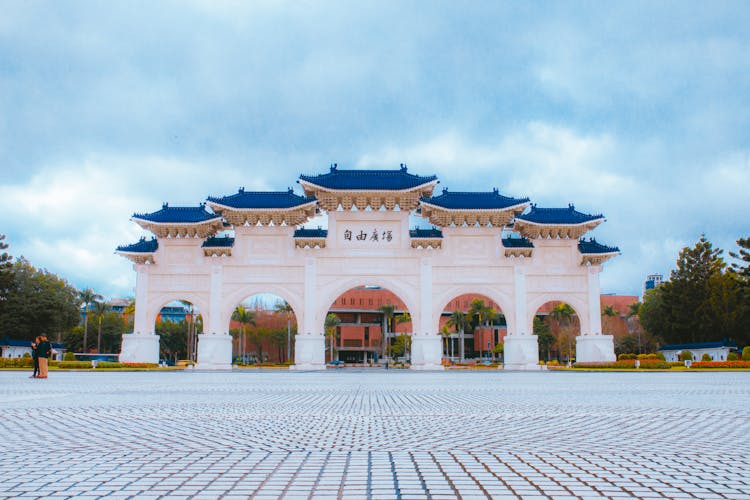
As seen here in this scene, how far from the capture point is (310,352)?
30406 millimetres

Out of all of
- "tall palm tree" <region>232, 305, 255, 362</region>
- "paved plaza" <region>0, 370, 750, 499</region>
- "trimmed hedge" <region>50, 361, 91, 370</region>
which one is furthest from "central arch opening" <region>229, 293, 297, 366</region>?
"paved plaza" <region>0, 370, 750, 499</region>

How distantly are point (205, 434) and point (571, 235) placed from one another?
28968 millimetres

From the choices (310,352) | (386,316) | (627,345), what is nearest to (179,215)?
(310,352)

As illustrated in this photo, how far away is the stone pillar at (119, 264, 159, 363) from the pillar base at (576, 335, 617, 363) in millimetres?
21766

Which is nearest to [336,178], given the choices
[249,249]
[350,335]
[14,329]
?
[249,249]

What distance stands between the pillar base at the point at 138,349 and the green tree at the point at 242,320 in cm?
2559

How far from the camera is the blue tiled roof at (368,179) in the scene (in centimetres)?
3058

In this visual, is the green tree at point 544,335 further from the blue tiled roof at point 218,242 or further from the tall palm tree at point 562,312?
the blue tiled roof at point 218,242

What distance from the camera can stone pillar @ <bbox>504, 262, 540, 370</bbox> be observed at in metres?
30.8

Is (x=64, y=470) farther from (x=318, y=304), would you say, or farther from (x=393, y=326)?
(x=393, y=326)

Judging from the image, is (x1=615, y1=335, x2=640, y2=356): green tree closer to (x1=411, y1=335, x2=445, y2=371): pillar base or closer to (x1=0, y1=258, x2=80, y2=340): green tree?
(x1=411, y1=335, x2=445, y2=371): pillar base

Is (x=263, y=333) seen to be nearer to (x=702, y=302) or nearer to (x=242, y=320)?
(x=242, y=320)

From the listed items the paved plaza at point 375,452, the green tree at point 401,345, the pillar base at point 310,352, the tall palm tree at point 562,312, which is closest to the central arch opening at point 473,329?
the green tree at point 401,345

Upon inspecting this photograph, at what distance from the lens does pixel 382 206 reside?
31.5m
